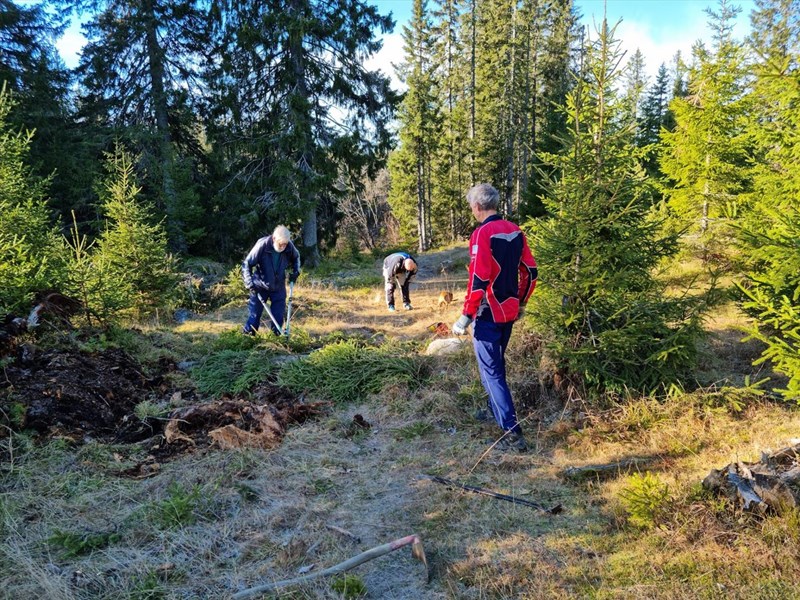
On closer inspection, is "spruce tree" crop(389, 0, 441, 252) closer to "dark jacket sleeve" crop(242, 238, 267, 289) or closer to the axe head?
"dark jacket sleeve" crop(242, 238, 267, 289)

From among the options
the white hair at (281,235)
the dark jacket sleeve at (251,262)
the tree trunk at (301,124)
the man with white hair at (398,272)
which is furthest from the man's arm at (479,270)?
the tree trunk at (301,124)

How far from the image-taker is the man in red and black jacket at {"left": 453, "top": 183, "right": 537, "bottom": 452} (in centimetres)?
405

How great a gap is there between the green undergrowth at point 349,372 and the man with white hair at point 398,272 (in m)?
4.11

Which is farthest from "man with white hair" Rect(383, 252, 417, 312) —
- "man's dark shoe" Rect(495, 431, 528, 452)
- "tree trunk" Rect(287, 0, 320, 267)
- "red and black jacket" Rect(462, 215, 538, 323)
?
"tree trunk" Rect(287, 0, 320, 267)

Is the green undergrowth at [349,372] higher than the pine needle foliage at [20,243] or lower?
lower

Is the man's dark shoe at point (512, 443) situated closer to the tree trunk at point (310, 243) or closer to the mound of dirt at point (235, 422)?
the mound of dirt at point (235, 422)

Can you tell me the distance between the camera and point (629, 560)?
2.65 meters

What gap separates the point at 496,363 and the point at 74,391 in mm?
4564

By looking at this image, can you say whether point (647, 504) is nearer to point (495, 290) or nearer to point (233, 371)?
point (495, 290)

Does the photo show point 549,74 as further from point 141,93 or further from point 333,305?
point 333,305

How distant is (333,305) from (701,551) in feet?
32.0

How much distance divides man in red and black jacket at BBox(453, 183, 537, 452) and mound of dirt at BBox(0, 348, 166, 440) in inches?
151

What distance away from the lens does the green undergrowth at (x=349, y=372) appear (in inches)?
228

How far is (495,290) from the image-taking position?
4.12 m
